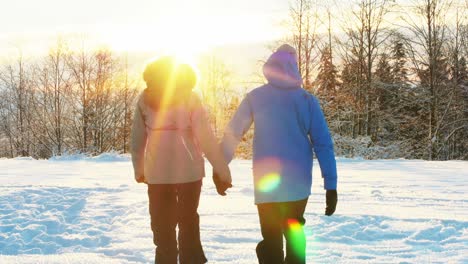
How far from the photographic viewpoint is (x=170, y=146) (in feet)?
11.5

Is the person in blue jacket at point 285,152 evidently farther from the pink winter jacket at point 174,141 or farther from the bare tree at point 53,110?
the bare tree at point 53,110

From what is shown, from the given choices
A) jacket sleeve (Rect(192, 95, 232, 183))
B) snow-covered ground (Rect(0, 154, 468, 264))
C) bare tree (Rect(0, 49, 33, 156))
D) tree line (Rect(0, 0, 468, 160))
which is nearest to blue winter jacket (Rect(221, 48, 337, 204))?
jacket sleeve (Rect(192, 95, 232, 183))

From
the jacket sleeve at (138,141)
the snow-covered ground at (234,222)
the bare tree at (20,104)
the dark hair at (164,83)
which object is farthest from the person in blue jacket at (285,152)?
the bare tree at (20,104)

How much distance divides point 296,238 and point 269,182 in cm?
42

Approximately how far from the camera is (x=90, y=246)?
505cm

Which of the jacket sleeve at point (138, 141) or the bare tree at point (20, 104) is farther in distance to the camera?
the bare tree at point (20, 104)

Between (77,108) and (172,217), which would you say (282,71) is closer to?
(172,217)

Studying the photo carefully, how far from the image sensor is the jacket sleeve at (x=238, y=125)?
3252 millimetres

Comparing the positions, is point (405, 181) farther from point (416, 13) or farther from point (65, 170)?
point (416, 13)

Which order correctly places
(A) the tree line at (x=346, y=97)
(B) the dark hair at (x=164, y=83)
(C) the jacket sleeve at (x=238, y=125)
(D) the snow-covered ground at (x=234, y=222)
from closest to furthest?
(C) the jacket sleeve at (x=238, y=125), (B) the dark hair at (x=164, y=83), (D) the snow-covered ground at (x=234, y=222), (A) the tree line at (x=346, y=97)

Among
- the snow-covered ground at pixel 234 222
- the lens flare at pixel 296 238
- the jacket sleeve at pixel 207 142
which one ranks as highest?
the jacket sleeve at pixel 207 142

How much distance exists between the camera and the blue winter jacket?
3137mm

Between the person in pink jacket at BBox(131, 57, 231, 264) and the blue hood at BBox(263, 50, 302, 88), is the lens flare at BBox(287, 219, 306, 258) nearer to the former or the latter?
the person in pink jacket at BBox(131, 57, 231, 264)

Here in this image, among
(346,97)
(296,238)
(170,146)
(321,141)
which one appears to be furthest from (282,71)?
(346,97)
